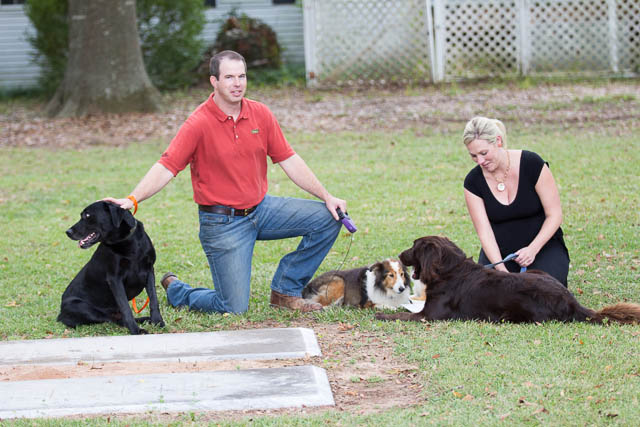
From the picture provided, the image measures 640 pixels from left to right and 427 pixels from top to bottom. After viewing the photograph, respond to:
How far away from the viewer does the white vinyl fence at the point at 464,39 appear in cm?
1833

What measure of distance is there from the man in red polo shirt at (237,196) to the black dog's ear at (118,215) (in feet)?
1.01

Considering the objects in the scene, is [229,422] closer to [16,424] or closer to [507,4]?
[16,424]

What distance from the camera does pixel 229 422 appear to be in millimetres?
4043

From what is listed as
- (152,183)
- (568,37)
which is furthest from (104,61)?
(152,183)

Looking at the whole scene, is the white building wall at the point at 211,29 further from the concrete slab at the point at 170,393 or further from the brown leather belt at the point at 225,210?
the concrete slab at the point at 170,393

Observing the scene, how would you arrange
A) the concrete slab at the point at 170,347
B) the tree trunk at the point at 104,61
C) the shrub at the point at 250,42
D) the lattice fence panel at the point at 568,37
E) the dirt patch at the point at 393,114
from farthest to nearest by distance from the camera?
the shrub at the point at 250,42, the lattice fence panel at the point at 568,37, the tree trunk at the point at 104,61, the dirt patch at the point at 393,114, the concrete slab at the point at 170,347

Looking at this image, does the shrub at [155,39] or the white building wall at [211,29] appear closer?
the shrub at [155,39]

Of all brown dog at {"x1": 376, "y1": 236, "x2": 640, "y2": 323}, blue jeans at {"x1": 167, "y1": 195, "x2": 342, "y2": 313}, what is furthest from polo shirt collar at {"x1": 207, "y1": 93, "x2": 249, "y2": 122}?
brown dog at {"x1": 376, "y1": 236, "x2": 640, "y2": 323}

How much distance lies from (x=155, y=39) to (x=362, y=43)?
17.6ft

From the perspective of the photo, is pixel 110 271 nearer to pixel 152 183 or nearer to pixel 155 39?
pixel 152 183

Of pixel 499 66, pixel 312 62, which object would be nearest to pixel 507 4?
pixel 499 66

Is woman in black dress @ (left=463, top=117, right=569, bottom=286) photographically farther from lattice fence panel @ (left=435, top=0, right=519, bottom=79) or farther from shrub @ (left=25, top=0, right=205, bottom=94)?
shrub @ (left=25, top=0, right=205, bottom=94)

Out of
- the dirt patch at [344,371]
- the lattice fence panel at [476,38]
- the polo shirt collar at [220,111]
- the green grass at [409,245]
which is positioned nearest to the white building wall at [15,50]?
the green grass at [409,245]

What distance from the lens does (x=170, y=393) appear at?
4375mm
